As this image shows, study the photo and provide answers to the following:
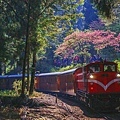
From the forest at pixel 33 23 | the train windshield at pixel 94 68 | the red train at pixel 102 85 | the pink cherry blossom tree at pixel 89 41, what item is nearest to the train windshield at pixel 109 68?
the red train at pixel 102 85

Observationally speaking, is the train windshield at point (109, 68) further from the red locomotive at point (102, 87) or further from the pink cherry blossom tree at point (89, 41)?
the pink cherry blossom tree at point (89, 41)

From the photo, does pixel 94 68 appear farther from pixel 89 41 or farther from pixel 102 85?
pixel 89 41

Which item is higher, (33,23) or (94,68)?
(33,23)

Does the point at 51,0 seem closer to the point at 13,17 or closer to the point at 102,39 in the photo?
the point at 13,17

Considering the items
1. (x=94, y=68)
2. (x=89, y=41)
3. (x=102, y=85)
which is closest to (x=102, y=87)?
(x=102, y=85)

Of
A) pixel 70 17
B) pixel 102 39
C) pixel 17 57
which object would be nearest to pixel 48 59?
pixel 102 39

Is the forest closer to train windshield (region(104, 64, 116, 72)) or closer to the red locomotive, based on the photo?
train windshield (region(104, 64, 116, 72))

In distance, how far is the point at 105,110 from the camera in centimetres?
1922

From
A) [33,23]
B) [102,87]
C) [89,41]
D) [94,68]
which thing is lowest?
[102,87]

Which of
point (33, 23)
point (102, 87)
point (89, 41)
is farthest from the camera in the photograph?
point (89, 41)

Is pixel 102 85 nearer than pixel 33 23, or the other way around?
pixel 102 85

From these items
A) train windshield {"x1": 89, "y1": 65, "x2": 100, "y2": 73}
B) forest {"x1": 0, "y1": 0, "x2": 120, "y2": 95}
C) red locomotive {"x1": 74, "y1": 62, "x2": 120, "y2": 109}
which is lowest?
red locomotive {"x1": 74, "y1": 62, "x2": 120, "y2": 109}

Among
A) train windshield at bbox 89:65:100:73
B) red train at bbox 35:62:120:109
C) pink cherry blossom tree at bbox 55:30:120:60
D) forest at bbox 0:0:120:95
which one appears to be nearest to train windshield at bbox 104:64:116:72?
red train at bbox 35:62:120:109

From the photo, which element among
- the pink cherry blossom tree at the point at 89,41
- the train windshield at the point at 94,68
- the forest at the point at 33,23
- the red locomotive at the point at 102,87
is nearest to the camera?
the red locomotive at the point at 102,87
